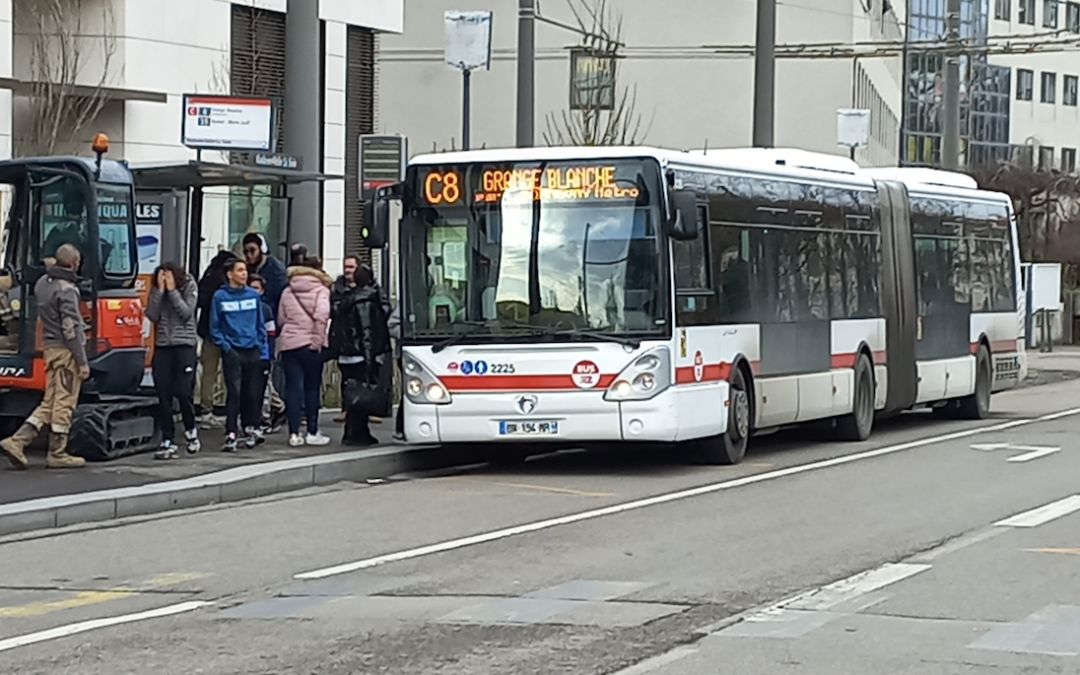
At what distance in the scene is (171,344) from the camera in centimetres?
1694

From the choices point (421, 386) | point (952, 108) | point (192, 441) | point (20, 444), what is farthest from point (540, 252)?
point (952, 108)

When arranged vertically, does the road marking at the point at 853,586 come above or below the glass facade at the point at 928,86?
below

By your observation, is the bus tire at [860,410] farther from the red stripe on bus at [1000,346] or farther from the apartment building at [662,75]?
the apartment building at [662,75]

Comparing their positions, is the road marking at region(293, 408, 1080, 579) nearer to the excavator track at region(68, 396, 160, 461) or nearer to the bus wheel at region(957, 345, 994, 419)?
the bus wheel at region(957, 345, 994, 419)

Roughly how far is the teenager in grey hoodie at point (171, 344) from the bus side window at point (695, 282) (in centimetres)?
414

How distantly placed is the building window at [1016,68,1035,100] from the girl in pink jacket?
8461 centimetres

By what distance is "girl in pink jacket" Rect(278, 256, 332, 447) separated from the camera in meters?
18.5

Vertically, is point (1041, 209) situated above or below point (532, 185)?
above

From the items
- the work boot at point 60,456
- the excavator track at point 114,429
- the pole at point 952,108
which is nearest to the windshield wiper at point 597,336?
the excavator track at point 114,429

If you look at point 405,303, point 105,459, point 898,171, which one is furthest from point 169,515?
point 898,171

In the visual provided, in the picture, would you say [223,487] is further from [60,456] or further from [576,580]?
[576,580]

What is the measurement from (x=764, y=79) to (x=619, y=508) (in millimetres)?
14612

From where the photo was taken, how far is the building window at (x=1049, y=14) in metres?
101

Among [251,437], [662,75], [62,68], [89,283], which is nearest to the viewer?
[89,283]
